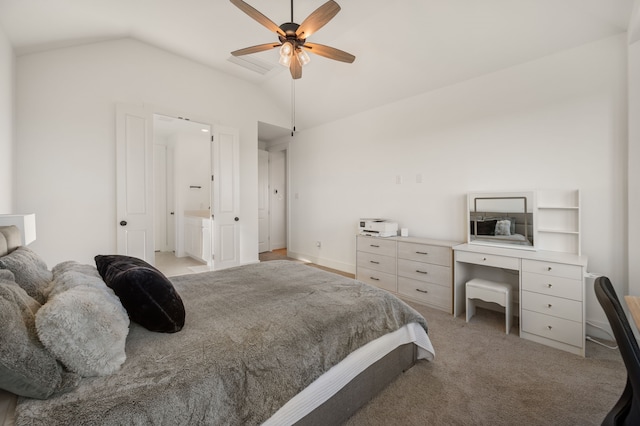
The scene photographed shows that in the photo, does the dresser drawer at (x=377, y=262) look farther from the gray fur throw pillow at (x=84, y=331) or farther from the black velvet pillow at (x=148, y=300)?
the gray fur throw pillow at (x=84, y=331)

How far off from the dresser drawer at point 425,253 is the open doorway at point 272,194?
132 inches

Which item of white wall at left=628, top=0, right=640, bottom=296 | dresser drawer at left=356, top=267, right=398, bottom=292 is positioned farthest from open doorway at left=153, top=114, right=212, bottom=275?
white wall at left=628, top=0, right=640, bottom=296

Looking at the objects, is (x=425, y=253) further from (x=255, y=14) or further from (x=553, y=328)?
(x=255, y=14)

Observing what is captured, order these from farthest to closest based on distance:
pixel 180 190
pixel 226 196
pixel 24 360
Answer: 1. pixel 180 190
2. pixel 226 196
3. pixel 24 360

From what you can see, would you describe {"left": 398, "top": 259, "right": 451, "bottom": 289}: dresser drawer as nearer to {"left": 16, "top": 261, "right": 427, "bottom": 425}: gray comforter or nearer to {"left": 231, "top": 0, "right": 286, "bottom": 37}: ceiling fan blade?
{"left": 16, "top": 261, "right": 427, "bottom": 425}: gray comforter

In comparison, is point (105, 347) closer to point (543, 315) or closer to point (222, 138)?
point (543, 315)

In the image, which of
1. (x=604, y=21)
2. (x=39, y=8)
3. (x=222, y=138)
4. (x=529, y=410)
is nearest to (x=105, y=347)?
(x=529, y=410)

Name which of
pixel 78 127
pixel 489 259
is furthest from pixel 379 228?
pixel 78 127

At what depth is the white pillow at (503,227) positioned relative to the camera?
110 inches

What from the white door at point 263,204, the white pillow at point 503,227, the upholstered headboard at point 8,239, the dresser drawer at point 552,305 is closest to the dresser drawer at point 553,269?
the dresser drawer at point 552,305

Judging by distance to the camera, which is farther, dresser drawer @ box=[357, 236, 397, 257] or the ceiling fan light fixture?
dresser drawer @ box=[357, 236, 397, 257]

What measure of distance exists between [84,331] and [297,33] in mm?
2375

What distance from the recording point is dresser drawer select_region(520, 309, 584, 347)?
2119mm

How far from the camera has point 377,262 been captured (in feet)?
11.7
